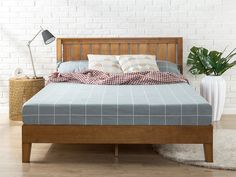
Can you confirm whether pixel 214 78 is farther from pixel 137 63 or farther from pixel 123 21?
pixel 123 21

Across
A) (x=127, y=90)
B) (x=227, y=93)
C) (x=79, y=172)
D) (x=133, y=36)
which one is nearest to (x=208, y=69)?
(x=227, y=93)

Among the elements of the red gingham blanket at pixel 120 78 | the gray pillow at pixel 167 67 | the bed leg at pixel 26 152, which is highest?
the gray pillow at pixel 167 67

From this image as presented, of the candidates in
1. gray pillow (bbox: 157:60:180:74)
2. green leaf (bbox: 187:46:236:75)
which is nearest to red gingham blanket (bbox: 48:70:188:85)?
gray pillow (bbox: 157:60:180:74)

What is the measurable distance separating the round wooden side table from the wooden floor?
3.56 feet

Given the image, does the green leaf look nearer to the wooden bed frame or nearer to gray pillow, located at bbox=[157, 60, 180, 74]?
gray pillow, located at bbox=[157, 60, 180, 74]

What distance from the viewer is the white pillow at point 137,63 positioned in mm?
5961

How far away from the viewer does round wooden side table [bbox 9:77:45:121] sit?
6145 millimetres

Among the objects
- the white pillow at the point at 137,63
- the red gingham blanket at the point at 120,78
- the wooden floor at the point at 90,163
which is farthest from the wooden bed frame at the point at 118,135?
the white pillow at the point at 137,63

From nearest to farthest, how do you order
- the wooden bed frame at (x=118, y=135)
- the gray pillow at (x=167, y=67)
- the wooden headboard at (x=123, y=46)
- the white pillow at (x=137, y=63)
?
the wooden bed frame at (x=118, y=135), the white pillow at (x=137, y=63), the gray pillow at (x=167, y=67), the wooden headboard at (x=123, y=46)

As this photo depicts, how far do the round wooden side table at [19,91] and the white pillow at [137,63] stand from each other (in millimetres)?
1020

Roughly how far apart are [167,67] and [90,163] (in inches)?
83.1

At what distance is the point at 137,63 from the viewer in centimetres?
603

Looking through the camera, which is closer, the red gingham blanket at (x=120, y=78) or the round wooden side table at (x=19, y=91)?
the red gingham blanket at (x=120, y=78)

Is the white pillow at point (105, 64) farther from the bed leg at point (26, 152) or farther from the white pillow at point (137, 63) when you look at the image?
the bed leg at point (26, 152)
